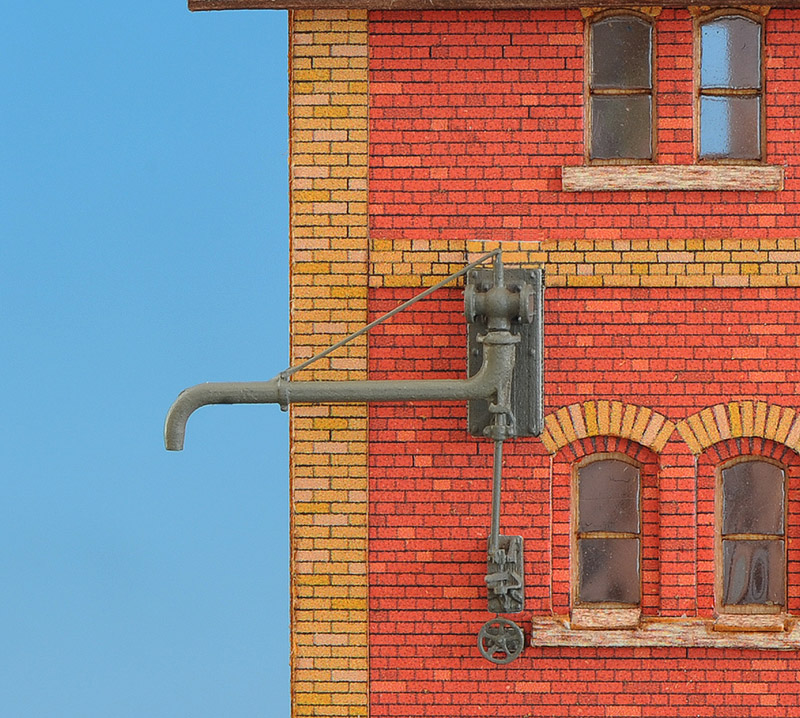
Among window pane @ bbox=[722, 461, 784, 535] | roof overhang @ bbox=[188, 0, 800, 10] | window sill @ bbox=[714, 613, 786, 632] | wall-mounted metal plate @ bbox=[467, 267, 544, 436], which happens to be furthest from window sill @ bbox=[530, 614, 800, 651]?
roof overhang @ bbox=[188, 0, 800, 10]

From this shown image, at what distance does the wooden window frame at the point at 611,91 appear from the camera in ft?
22.4

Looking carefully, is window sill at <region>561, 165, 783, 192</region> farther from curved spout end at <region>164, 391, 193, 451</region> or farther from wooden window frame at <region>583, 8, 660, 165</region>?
curved spout end at <region>164, 391, 193, 451</region>

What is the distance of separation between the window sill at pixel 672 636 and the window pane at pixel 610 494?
0.65 meters

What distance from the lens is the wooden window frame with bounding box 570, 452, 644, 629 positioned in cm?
692

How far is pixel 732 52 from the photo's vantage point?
6.88 meters

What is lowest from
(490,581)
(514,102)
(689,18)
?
(490,581)

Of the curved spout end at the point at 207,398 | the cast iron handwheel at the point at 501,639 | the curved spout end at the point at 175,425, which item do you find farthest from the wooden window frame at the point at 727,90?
the curved spout end at the point at 175,425

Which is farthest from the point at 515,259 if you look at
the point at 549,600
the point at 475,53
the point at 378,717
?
the point at 378,717

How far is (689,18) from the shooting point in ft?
22.3

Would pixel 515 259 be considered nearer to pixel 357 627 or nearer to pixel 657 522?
pixel 657 522

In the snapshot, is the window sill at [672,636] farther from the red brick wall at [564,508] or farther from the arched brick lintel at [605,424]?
the arched brick lintel at [605,424]

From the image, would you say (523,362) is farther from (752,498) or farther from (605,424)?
(752,498)

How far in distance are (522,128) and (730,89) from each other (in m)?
1.36

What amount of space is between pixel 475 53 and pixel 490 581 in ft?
10.8
